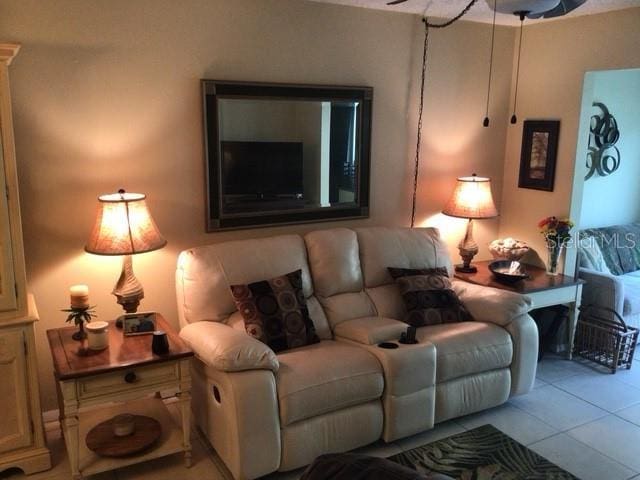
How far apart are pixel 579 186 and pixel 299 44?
2.25m

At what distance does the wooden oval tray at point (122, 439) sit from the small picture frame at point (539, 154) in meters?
3.16

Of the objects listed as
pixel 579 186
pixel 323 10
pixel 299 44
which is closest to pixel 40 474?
pixel 299 44

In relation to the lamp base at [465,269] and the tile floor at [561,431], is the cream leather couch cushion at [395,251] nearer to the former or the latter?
the lamp base at [465,269]

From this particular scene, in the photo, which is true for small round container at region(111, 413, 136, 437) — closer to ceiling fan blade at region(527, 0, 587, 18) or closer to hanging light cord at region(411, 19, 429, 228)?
hanging light cord at region(411, 19, 429, 228)

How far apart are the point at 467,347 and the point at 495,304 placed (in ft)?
1.34

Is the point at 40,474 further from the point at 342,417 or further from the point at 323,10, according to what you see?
the point at 323,10

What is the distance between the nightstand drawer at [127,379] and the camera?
98.8 inches

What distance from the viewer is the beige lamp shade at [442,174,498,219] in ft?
13.2

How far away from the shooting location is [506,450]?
3010 mm

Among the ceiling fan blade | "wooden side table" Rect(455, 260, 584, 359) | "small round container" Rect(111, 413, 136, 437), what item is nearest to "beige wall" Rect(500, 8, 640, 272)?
"wooden side table" Rect(455, 260, 584, 359)

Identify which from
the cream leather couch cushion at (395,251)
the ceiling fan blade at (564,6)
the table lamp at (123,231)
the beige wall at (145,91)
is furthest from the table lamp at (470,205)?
the table lamp at (123,231)

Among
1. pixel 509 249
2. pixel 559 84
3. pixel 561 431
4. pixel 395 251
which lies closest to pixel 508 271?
pixel 509 249

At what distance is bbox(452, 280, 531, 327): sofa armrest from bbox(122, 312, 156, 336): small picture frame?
1916 mm

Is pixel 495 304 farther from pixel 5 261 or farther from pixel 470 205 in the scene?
pixel 5 261
